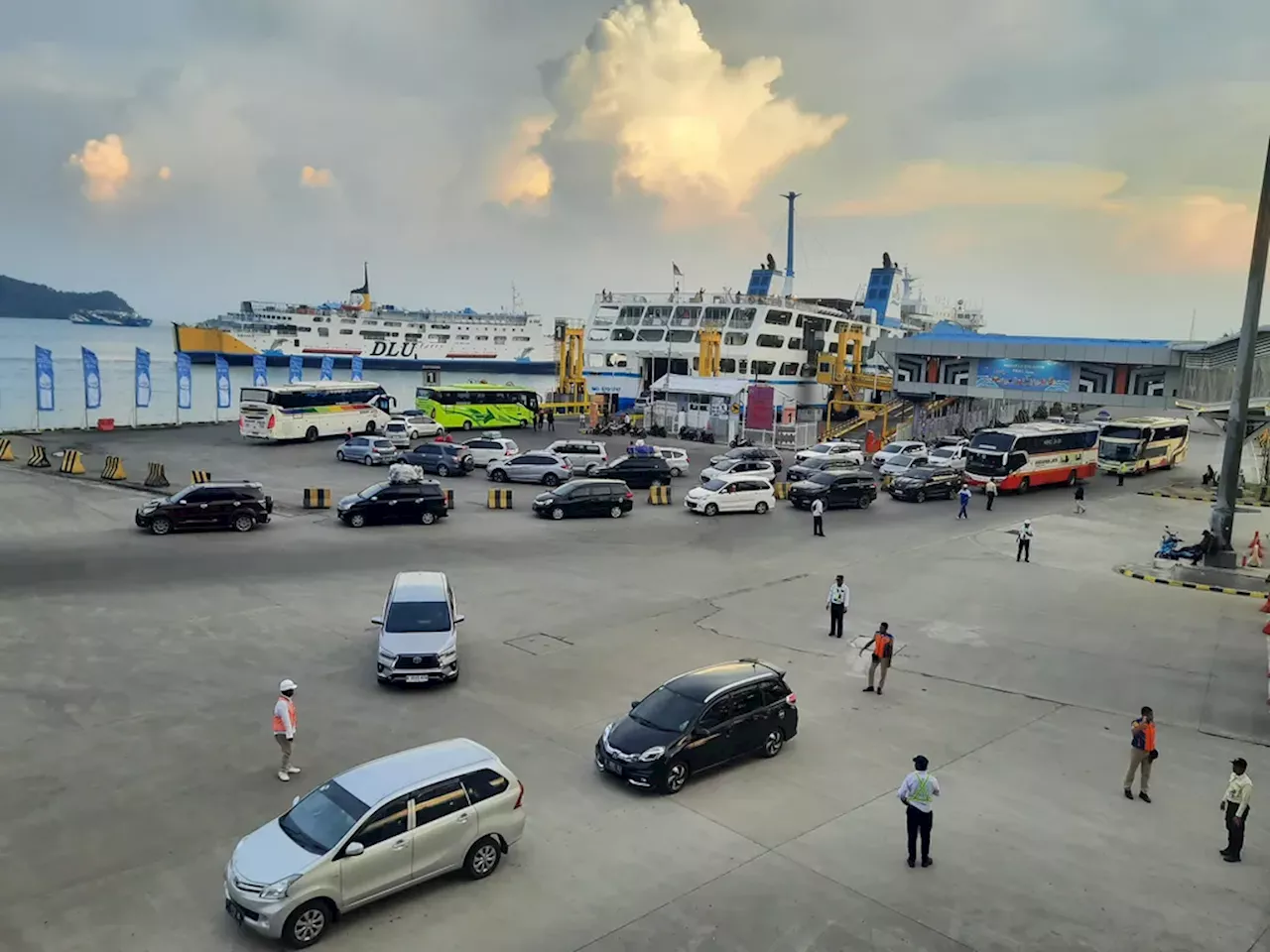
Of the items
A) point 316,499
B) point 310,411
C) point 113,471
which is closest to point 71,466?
point 113,471

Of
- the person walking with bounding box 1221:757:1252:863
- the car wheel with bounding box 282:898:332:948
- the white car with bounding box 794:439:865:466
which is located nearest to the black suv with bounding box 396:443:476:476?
the white car with bounding box 794:439:865:466

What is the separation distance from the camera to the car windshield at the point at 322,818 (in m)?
7.60

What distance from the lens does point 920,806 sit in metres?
8.54

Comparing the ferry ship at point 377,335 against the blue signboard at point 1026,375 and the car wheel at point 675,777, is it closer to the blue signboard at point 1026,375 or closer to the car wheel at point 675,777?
the blue signboard at point 1026,375

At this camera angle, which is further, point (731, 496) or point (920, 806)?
point (731, 496)

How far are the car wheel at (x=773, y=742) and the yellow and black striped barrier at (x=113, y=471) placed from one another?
28.9 metres

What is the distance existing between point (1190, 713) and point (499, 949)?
11.8 meters

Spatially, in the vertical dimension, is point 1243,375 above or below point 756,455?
above

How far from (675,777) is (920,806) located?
117 inches

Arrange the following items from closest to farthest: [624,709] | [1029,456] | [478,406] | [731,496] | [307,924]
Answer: [307,924] → [624,709] → [731,496] → [1029,456] → [478,406]

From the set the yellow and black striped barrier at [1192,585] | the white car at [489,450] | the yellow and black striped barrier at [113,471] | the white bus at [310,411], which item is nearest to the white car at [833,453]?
the white car at [489,450]

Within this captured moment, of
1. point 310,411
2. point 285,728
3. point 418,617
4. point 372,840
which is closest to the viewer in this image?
point 372,840

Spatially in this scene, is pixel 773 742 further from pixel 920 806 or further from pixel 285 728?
pixel 285 728

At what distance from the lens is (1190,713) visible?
44.1 ft
